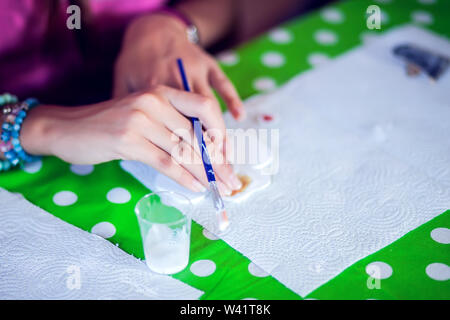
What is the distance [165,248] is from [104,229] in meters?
0.13

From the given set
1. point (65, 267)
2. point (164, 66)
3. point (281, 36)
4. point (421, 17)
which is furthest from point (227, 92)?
point (421, 17)

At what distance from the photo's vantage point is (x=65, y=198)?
771 mm

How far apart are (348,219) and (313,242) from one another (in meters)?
0.08

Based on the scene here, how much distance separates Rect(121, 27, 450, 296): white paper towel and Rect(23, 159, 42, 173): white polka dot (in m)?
0.19

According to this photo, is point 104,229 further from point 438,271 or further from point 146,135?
point 438,271

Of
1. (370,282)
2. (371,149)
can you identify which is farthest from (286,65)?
(370,282)

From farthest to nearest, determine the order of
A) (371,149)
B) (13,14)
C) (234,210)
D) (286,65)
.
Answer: (286,65)
(13,14)
(371,149)
(234,210)

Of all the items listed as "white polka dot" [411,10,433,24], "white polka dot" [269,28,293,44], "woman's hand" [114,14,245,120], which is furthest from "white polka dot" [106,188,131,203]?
"white polka dot" [411,10,433,24]

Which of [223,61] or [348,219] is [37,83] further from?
[348,219]

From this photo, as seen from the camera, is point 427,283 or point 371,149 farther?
point 371,149

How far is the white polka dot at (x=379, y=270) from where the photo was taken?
0.65m

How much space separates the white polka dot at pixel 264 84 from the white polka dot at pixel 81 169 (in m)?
0.40

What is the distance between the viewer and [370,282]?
2.09 feet

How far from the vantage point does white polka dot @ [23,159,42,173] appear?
829 mm
